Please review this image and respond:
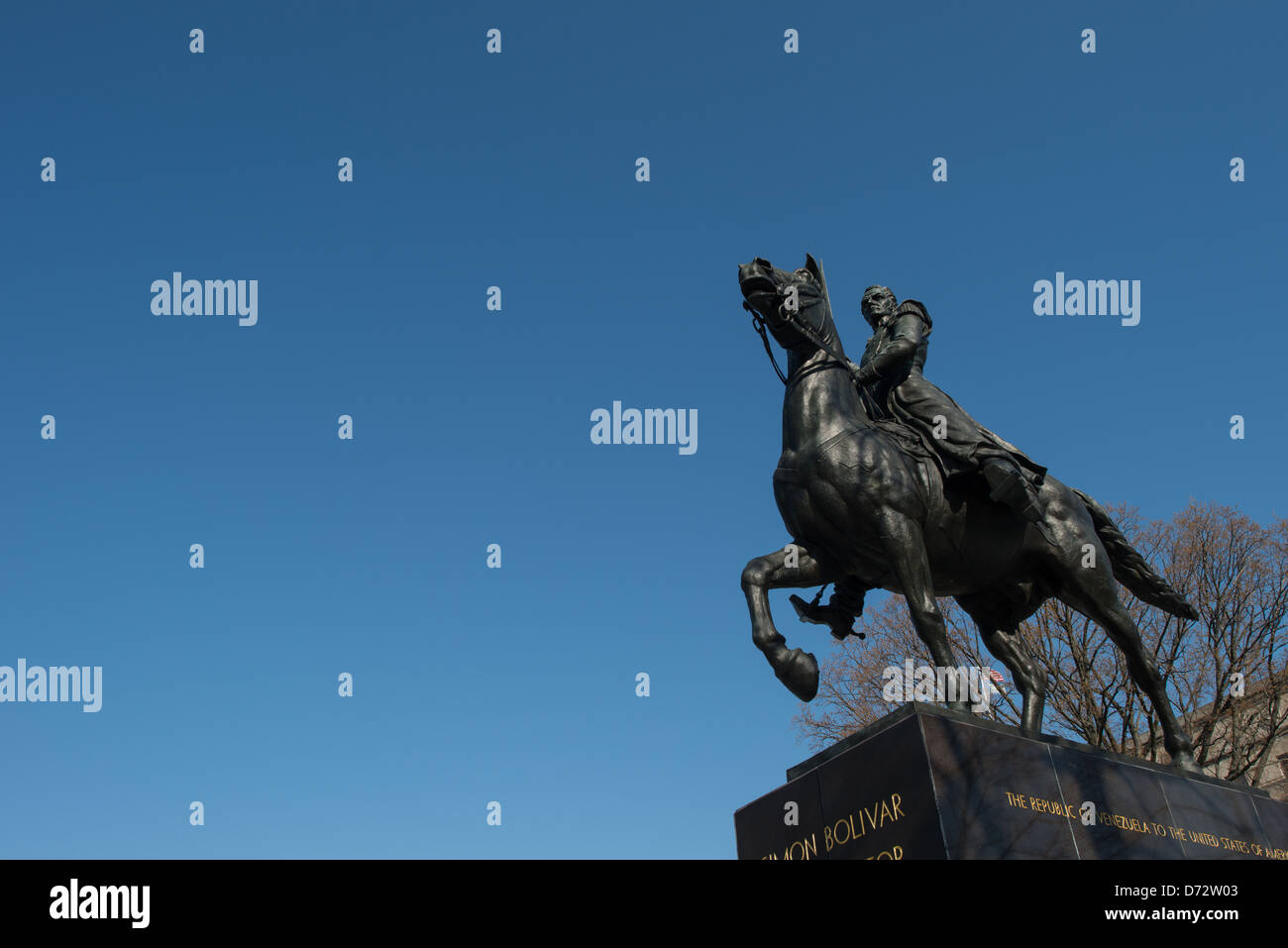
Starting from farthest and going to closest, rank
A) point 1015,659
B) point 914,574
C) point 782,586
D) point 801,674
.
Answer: point 1015,659
point 782,586
point 914,574
point 801,674

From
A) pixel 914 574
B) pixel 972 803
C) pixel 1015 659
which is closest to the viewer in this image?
pixel 972 803

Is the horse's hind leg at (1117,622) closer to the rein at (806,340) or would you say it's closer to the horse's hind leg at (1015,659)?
the horse's hind leg at (1015,659)

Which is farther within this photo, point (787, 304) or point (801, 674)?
point (787, 304)

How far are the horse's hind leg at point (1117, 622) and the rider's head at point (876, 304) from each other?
2946mm

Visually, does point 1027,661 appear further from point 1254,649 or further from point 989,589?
point 1254,649

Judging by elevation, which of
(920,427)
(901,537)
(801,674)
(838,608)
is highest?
(920,427)

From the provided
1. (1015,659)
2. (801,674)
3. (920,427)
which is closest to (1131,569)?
(1015,659)

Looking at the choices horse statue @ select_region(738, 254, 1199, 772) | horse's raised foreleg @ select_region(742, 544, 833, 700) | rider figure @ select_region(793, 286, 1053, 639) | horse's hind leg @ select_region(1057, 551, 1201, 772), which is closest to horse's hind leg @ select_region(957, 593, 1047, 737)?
horse statue @ select_region(738, 254, 1199, 772)

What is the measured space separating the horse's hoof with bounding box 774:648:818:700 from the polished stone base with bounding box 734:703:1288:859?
47 centimetres

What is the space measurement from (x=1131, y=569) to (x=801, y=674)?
417 cm

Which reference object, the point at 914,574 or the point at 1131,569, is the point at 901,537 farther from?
the point at 1131,569

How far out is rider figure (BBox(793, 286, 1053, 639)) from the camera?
878 cm

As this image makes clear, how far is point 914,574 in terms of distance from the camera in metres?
8.33
